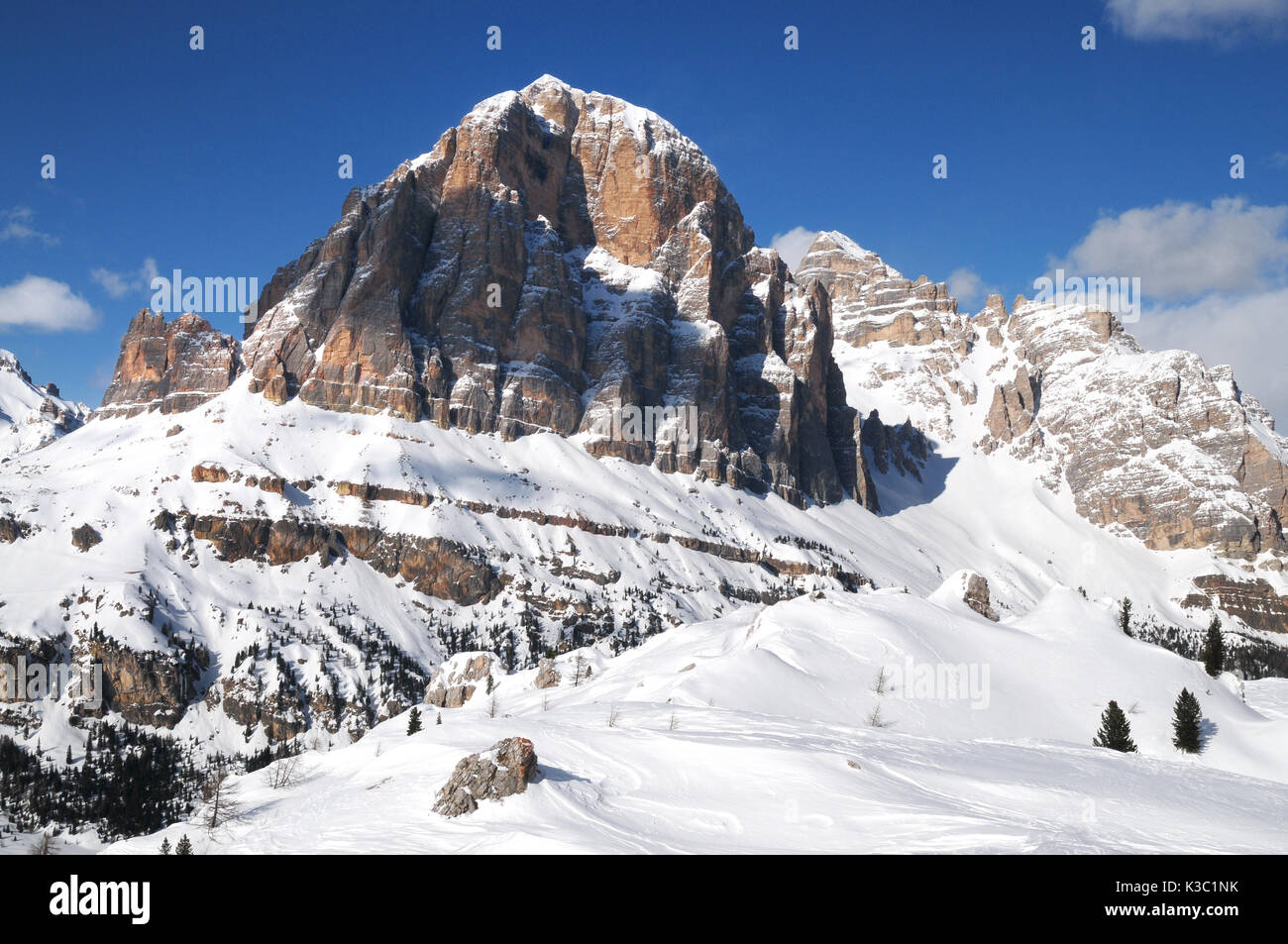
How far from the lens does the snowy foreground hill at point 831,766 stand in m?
25.8

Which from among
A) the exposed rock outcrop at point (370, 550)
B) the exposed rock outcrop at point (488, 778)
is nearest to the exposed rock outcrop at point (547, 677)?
the exposed rock outcrop at point (488, 778)

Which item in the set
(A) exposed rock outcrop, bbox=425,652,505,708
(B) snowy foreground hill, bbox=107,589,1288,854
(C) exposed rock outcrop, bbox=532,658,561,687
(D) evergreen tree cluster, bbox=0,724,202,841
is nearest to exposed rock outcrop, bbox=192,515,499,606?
(D) evergreen tree cluster, bbox=0,724,202,841

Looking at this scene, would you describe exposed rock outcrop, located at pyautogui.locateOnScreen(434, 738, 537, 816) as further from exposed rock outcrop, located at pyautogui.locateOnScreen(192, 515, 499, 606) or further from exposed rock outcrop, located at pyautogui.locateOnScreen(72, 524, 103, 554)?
exposed rock outcrop, located at pyautogui.locateOnScreen(72, 524, 103, 554)

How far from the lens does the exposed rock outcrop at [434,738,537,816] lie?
2891cm

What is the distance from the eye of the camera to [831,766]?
31750mm

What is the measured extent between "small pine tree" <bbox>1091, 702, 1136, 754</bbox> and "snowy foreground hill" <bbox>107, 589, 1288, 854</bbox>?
6.31ft

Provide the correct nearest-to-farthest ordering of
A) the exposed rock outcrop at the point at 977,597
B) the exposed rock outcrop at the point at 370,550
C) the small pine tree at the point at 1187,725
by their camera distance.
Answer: the small pine tree at the point at 1187,725
the exposed rock outcrop at the point at 977,597
the exposed rock outcrop at the point at 370,550

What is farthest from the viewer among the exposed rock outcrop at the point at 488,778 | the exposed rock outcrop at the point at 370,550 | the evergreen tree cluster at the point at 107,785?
the exposed rock outcrop at the point at 370,550

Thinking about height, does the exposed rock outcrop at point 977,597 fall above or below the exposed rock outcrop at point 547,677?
above

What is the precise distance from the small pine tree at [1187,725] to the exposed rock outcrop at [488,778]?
42.7 m

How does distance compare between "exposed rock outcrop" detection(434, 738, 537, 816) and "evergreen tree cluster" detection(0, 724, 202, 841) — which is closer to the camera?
"exposed rock outcrop" detection(434, 738, 537, 816)

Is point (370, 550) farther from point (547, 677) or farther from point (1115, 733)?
point (1115, 733)

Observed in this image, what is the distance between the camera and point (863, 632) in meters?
59.4

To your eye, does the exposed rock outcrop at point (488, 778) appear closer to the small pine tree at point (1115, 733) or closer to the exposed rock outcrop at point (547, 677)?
the small pine tree at point (1115, 733)
